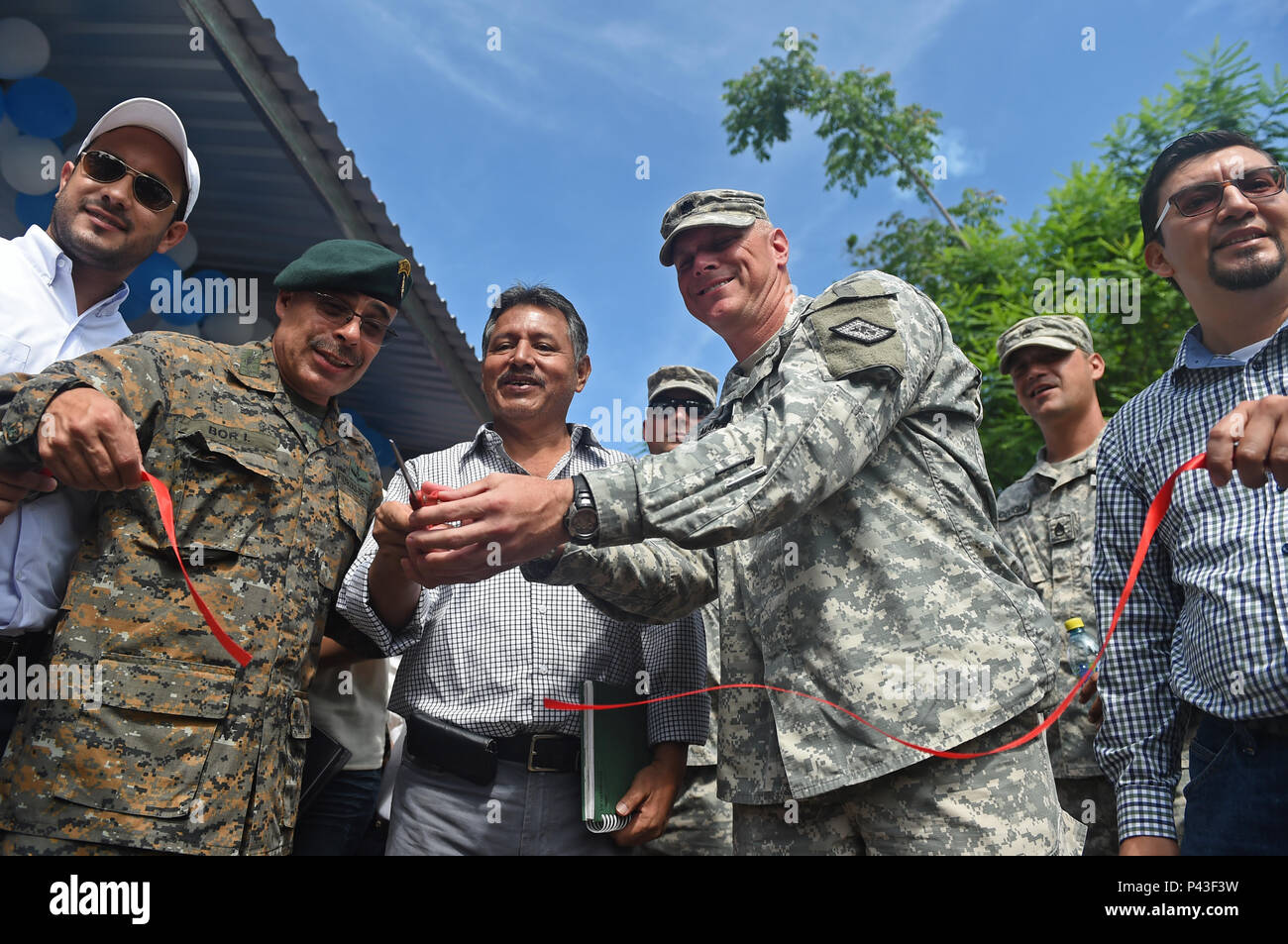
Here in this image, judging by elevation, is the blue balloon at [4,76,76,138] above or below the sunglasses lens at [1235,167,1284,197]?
above

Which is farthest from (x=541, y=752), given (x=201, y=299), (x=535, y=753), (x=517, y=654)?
(x=201, y=299)

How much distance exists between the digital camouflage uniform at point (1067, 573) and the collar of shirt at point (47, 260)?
9.42ft

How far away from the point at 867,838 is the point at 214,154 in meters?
4.05

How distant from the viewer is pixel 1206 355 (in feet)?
6.54

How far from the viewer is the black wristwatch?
165 centimetres

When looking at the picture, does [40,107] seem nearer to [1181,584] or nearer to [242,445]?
[242,445]

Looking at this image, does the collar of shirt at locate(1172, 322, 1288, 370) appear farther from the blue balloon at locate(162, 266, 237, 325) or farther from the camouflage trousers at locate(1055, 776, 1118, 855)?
the blue balloon at locate(162, 266, 237, 325)

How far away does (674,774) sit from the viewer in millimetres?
2480

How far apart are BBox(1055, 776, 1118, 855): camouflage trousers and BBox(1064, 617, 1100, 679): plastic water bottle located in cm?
42

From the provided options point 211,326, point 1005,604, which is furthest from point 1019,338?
point 211,326

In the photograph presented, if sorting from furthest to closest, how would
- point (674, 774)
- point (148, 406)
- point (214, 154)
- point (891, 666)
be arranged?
1. point (214, 154)
2. point (674, 774)
3. point (148, 406)
4. point (891, 666)

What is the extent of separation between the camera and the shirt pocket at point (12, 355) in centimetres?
208

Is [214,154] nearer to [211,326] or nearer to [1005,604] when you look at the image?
[211,326]

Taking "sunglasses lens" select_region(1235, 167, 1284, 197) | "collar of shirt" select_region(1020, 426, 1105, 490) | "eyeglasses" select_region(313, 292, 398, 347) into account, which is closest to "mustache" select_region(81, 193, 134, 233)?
"eyeglasses" select_region(313, 292, 398, 347)
